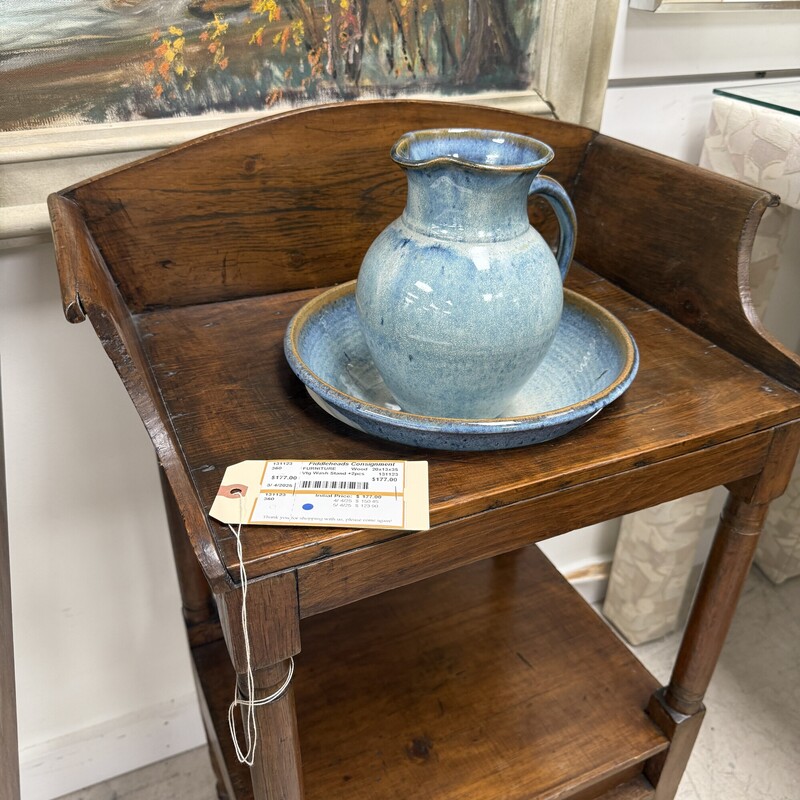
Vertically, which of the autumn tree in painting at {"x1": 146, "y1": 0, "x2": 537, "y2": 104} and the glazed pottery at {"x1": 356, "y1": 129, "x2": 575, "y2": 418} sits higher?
the autumn tree in painting at {"x1": 146, "y1": 0, "x2": 537, "y2": 104}

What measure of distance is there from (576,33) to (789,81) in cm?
36

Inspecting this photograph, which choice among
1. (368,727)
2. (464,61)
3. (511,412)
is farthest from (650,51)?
(368,727)

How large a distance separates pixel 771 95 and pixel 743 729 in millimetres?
916

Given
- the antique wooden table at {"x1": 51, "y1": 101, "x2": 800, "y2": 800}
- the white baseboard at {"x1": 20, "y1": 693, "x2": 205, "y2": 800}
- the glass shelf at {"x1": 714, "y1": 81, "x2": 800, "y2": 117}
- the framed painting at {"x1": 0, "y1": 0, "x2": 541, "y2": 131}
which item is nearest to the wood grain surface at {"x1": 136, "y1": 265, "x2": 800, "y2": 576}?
the antique wooden table at {"x1": 51, "y1": 101, "x2": 800, "y2": 800}

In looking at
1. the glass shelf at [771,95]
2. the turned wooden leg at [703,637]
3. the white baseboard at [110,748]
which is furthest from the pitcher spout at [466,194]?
the white baseboard at [110,748]

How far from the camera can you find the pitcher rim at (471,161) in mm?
493

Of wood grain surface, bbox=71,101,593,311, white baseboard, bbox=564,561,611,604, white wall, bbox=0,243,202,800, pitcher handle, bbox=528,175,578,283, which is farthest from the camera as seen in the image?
white baseboard, bbox=564,561,611,604

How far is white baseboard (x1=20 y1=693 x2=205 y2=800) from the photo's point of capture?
1.02 m

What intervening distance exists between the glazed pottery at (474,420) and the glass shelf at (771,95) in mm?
415

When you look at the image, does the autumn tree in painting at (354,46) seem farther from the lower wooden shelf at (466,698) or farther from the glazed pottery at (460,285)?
the lower wooden shelf at (466,698)

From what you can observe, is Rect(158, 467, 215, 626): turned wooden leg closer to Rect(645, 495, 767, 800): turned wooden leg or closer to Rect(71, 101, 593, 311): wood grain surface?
Rect(71, 101, 593, 311): wood grain surface

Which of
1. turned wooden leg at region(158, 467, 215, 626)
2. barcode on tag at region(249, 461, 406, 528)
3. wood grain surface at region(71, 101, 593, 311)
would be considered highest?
wood grain surface at region(71, 101, 593, 311)

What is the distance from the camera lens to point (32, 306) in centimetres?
78

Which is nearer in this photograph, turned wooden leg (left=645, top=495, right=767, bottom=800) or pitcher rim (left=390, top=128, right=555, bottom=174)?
pitcher rim (left=390, top=128, right=555, bottom=174)
